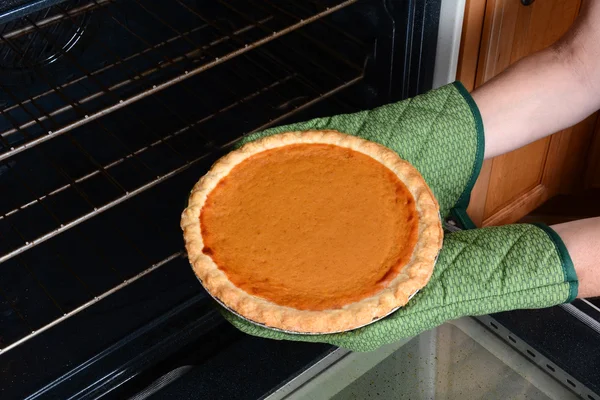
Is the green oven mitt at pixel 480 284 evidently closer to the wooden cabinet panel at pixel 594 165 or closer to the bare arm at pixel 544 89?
the bare arm at pixel 544 89

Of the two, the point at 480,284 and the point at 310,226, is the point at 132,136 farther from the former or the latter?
the point at 480,284

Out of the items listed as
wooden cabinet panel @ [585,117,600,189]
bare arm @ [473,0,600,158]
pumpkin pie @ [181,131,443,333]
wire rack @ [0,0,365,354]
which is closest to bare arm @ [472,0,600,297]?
bare arm @ [473,0,600,158]

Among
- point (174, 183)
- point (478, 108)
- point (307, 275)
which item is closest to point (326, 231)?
point (307, 275)

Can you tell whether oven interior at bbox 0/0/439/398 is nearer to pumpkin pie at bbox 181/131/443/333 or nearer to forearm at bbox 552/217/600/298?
pumpkin pie at bbox 181/131/443/333

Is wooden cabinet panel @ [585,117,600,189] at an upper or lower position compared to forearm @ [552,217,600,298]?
lower

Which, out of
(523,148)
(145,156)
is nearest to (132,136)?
(145,156)

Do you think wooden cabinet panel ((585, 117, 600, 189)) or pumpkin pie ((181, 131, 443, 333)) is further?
wooden cabinet panel ((585, 117, 600, 189))
